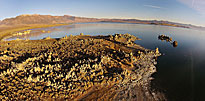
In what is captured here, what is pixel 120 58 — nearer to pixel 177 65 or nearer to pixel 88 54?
pixel 88 54

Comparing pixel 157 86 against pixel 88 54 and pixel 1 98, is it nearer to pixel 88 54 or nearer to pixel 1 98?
pixel 88 54

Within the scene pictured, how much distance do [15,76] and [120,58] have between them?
15.5 m

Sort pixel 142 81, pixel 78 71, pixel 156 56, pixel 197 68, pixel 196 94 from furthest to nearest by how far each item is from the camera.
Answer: pixel 156 56 → pixel 197 68 → pixel 78 71 → pixel 142 81 → pixel 196 94

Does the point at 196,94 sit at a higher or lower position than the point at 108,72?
lower

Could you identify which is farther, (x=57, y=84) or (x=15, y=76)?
(x=15, y=76)

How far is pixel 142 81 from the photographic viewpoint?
12000 millimetres

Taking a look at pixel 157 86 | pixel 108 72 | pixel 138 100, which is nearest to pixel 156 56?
pixel 157 86

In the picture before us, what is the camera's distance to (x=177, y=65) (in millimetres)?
16234

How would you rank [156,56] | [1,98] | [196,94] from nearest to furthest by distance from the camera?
[1,98] < [196,94] < [156,56]

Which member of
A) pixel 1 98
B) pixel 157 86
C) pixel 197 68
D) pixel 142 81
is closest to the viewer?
pixel 1 98

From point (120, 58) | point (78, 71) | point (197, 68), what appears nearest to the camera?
point (78, 71)

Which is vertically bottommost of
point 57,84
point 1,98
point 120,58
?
point 1,98

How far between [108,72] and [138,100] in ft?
16.9

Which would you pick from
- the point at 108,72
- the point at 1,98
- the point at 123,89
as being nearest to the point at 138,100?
the point at 123,89
